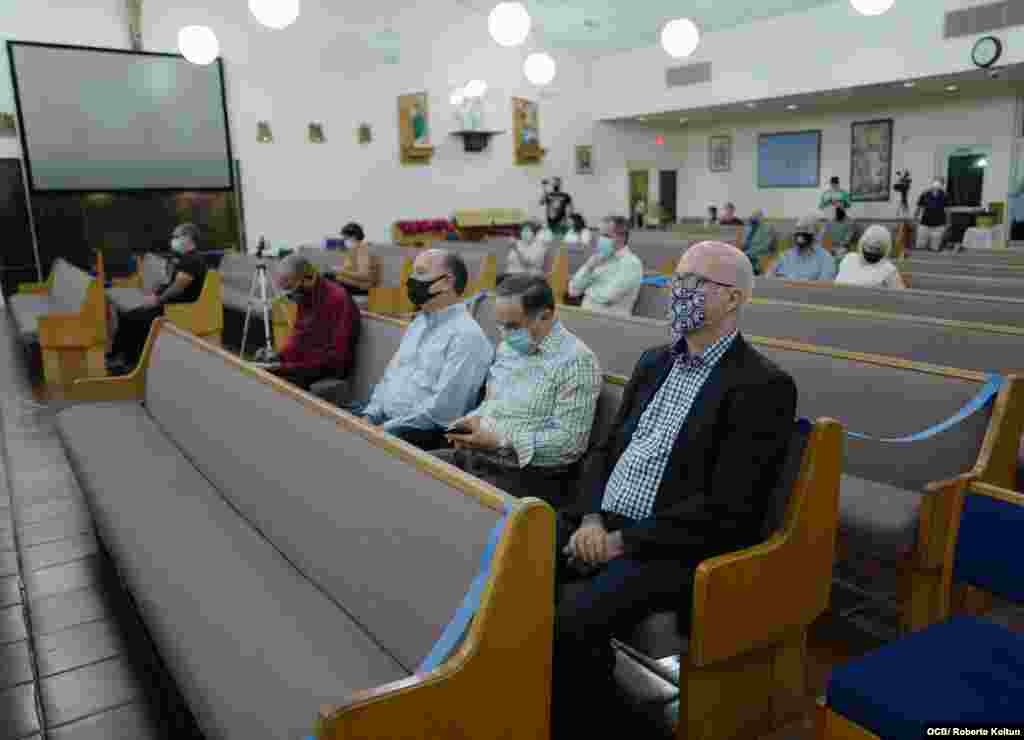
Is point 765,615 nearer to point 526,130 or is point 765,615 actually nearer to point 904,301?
point 904,301

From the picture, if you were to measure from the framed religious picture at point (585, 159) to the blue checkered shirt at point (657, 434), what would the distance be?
14161 millimetres

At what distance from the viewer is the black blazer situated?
1885mm

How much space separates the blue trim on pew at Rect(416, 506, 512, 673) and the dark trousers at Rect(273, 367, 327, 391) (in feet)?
8.80

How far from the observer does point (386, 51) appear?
12172 millimetres

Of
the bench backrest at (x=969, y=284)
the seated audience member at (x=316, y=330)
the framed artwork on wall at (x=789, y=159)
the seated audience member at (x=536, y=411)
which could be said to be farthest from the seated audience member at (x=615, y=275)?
the framed artwork on wall at (x=789, y=159)

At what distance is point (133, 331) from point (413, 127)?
23.1ft

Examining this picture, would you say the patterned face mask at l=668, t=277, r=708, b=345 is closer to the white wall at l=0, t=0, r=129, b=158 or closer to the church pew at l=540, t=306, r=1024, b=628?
the church pew at l=540, t=306, r=1024, b=628

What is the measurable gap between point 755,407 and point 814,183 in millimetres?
14115

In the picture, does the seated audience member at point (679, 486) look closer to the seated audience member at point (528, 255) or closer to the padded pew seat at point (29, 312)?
the padded pew seat at point (29, 312)

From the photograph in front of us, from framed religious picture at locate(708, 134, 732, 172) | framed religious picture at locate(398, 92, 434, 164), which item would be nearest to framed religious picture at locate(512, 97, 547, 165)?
framed religious picture at locate(398, 92, 434, 164)

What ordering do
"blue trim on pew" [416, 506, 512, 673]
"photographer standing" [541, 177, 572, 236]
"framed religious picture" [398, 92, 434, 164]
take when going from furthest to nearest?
"photographer standing" [541, 177, 572, 236] → "framed religious picture" [398, 92, 434, 164] → "blue trim on pew" [416, 506, 512, 673]

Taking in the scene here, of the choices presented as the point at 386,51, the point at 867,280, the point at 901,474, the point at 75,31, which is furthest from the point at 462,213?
the point at 901,474

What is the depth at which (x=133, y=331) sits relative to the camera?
23.0 feet

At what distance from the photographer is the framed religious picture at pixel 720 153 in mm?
16172
